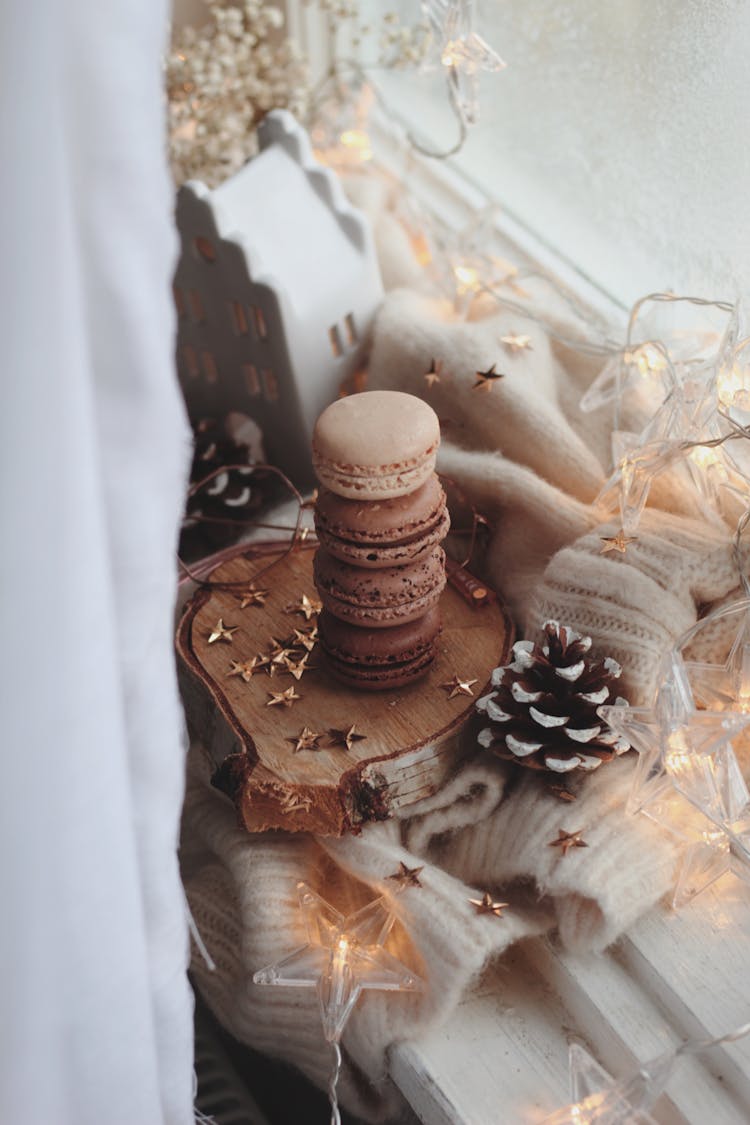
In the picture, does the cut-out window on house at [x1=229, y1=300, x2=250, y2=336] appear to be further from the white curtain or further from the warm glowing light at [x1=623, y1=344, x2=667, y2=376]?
the white curtain

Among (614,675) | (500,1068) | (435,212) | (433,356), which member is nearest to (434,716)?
(614,675)

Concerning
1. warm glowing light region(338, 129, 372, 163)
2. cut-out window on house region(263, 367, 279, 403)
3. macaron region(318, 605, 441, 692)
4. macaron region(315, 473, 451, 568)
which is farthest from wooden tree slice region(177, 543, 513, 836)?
warm glowing light region(338, 129, 372, 163)

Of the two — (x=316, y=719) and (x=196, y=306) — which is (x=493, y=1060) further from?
(x=196, y=306)

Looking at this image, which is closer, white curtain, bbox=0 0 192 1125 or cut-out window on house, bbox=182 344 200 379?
white curtain, bbox=0 0 192 1125

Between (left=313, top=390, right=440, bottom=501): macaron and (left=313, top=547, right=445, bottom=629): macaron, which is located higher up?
(left=313, top=390, right=440, bottom=501): macaron

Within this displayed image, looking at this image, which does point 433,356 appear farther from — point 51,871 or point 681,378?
point 51,871

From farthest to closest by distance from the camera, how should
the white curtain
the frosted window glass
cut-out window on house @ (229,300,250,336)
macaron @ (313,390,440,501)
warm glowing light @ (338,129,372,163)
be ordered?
warm glowing light @ (338,129,372,163), cut-out window on house @ (229,300,250,336), the frosted window glass, macaron @ (313,390,440,501), the white curtain
